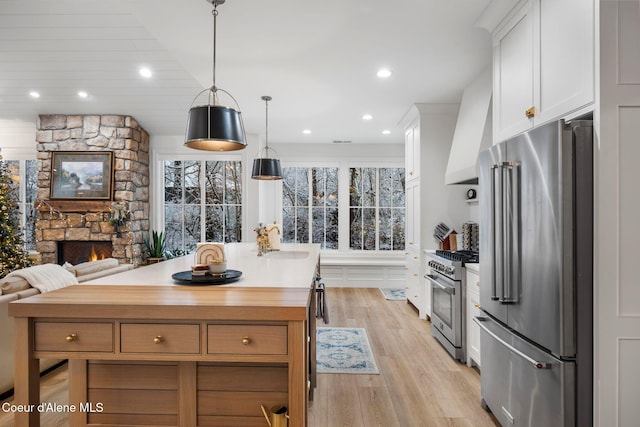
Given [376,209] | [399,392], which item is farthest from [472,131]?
[376,209]

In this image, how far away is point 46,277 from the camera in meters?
2.95

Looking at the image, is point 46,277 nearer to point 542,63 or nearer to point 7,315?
point 7,315

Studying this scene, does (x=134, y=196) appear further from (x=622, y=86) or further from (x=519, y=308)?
(x=622, y=86)

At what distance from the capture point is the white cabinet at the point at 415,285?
183 inches

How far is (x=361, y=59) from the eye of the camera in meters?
3.29

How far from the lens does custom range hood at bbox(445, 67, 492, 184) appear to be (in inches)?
131

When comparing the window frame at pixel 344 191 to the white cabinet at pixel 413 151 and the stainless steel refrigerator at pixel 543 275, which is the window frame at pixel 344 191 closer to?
the white cabinet at pixel 413 151

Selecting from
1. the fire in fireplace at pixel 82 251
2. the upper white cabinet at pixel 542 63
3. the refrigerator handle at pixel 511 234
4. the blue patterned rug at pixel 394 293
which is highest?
the upper white cabinet at pixel 542 63

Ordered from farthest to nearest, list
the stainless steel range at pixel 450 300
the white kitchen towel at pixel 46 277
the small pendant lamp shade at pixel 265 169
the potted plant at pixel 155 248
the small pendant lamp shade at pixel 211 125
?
the potted plant at pixel 155 248 → the small pendant lamp shade at pixel 265 169 → the stainless steel range at pixel 450 300 → the white kitchen towel at pixel 46 277 → the small pendant lamp shade at pixel 211 125

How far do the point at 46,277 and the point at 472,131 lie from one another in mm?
3907

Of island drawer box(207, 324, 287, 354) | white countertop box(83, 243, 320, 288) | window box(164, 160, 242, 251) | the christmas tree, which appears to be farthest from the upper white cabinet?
the christmas tree

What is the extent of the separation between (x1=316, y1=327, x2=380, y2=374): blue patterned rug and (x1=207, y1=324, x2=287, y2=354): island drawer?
72.9 inches

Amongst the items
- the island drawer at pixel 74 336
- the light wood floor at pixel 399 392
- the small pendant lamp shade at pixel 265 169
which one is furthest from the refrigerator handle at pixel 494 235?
the small pendant lamp shade at pixel 265 169

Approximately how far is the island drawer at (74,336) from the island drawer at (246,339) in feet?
1.39
